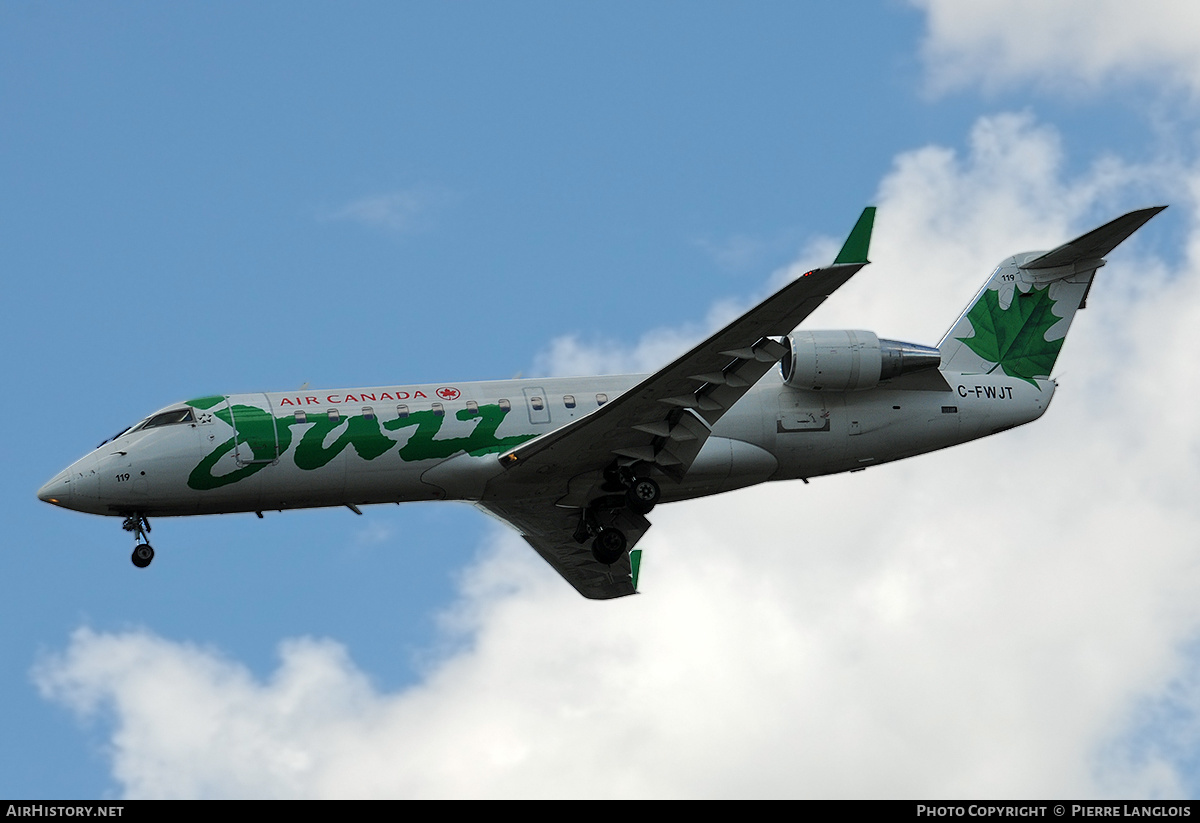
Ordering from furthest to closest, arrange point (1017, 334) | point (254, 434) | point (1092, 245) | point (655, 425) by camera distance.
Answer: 1. point (1017, 334)
2. point (1092, 245)
3. point (254, 434)
4. point (655, 425)

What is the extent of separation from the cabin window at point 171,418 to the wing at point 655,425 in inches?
224

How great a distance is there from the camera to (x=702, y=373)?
27.2 meters

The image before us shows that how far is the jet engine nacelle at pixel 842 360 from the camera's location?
98.7 ft

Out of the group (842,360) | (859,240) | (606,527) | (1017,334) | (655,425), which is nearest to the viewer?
(859,240)

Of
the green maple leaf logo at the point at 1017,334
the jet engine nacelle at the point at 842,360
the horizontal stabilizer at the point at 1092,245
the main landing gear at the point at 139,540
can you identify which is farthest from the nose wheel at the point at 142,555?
the horizontal stabilizer at the point at 1092,245

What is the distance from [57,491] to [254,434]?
3703 millimetres

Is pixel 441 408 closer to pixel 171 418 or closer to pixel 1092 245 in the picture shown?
pixel 171 418

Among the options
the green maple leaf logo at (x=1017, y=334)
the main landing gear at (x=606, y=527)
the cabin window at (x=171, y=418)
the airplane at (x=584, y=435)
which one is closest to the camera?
the airplane at (x=584, y=435)

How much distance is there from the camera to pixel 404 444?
28859 mm

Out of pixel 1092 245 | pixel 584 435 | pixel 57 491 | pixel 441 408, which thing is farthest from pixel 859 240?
pixel 57 491

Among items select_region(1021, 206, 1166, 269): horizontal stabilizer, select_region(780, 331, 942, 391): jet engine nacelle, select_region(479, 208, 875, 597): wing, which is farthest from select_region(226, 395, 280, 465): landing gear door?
select_region(1021, 206, 1166, 269): horizontal stabilizer

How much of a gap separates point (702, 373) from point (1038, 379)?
9.13m

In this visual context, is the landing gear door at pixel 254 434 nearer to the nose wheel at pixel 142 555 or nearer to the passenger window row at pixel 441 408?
the passenger window row at pixel 441 408
